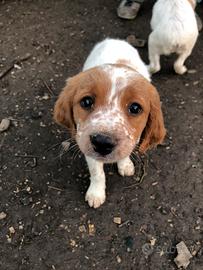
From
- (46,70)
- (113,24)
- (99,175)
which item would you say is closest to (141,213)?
(99,175)

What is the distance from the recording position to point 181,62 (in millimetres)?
5402

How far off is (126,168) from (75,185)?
1.75 ft

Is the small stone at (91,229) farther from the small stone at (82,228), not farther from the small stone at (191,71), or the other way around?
the small stone at (191,71)

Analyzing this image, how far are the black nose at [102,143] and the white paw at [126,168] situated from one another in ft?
3.81

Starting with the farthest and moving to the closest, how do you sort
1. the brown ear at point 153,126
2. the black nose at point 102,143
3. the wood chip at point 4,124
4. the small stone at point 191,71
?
the small stone at point 191,71 → the wood chip at point 4,124 → the brown ear at point 153,126 → the black nose at point 102,143

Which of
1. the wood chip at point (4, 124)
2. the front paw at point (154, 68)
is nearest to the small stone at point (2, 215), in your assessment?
the wood chip at point (4, 124)

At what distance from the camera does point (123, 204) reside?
4.29 meters

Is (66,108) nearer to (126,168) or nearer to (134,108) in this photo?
(134,108)

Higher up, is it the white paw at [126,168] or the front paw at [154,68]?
the front paw at [154,68]

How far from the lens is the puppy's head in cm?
324

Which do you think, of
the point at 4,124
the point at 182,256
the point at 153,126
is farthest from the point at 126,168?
the point at 4,124

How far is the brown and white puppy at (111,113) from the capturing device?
326 centimetres

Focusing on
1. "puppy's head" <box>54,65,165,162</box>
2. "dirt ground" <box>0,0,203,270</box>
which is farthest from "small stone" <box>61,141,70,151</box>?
"puppy's head" <box>54,65,165,162</box>

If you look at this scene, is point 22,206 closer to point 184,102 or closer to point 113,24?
point 184,102
